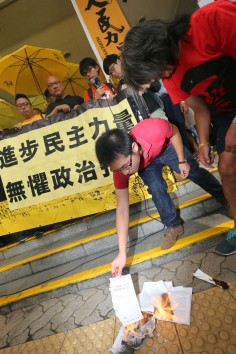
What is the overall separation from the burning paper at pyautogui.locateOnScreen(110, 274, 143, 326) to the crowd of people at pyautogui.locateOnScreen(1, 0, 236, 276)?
35 centimetres

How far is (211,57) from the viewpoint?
172 cm

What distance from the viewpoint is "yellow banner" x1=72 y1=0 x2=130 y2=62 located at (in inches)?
205

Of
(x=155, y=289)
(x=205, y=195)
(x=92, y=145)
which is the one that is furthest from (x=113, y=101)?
(x=155, y=289)

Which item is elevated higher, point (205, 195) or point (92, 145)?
point (92, 145)

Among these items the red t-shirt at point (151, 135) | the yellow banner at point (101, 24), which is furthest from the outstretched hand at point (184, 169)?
the yellow banner at point (101, 24)

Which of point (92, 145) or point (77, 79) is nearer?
point (92, 145)

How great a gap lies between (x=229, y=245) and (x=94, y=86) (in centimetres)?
324

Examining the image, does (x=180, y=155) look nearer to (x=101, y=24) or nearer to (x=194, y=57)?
(x=194, y=57)

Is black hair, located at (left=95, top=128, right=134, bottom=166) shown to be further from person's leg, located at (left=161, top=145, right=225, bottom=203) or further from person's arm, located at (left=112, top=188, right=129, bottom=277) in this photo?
person's leg, located at (left=161, top=145, right=225, bottom=203)

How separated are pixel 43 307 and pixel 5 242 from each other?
2198mm

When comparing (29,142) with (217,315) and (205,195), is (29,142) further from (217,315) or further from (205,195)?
(217,315)

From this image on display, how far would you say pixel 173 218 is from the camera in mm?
2953

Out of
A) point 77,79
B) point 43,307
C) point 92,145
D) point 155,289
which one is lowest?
point 43,307

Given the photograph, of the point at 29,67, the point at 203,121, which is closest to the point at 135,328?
the point at 203,121
